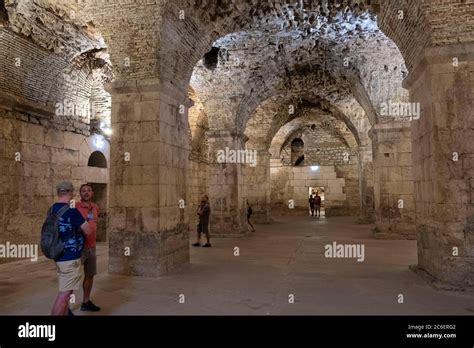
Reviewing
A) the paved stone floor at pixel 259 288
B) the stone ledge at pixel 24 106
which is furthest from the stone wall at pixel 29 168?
the paved stone floor at pixel 259 288

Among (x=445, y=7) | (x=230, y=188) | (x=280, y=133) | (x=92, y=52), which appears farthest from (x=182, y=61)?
(x=280, y=133)

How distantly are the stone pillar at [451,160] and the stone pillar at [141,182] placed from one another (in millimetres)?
3870

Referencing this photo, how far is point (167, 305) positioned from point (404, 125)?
8492 millimetres

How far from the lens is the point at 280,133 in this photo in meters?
20.4

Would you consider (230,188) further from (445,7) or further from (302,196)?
(302,196)

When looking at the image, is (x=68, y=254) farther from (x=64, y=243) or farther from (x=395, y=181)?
(x=395, y=181)

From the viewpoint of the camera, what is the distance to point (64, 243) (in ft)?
10.3

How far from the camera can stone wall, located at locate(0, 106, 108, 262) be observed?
716 cm

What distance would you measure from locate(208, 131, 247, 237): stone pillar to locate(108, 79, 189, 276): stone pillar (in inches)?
194

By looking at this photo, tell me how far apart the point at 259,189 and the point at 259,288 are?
1084 centimetres

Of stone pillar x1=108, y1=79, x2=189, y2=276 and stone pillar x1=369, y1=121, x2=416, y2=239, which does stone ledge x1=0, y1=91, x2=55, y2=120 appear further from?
stone pillar x1=369, y1=121, x2=416, y2=239
